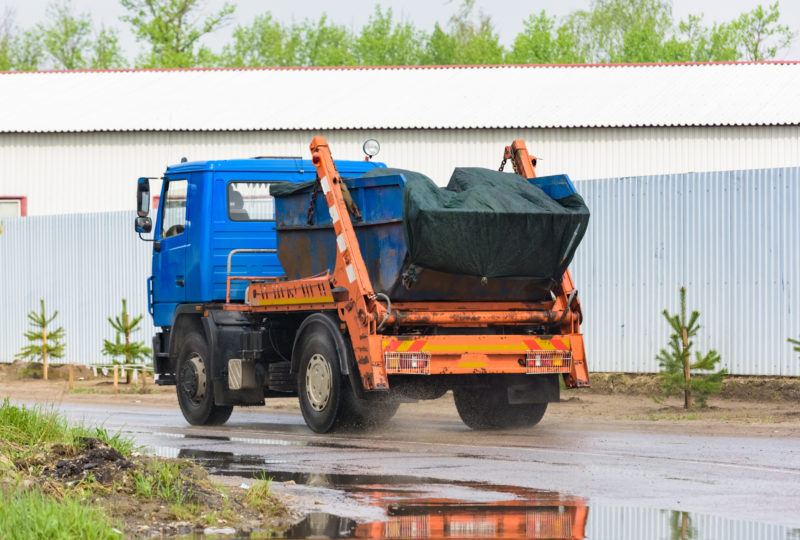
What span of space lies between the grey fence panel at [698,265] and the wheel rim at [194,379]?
6.78 meters

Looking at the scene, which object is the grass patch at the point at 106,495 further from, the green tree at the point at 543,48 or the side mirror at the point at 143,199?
the green tree at the point at 543,48

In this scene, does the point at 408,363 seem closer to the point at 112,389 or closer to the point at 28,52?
the point at 112,389

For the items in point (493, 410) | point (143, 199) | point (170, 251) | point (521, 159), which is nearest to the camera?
point (493, 410)

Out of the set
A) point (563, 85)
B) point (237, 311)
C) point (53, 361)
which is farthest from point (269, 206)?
point (563, 85)

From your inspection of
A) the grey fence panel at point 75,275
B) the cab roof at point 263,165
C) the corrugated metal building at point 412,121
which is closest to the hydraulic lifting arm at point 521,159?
the cab roof at point 263,165

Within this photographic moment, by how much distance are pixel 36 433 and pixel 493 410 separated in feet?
19.9

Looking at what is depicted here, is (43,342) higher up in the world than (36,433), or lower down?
higher up

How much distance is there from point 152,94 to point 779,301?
87.7 ft

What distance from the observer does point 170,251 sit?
18.7 m

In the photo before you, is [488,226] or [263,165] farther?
[263,165]

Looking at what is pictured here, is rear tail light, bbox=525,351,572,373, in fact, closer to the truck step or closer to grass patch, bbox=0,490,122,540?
the truck step

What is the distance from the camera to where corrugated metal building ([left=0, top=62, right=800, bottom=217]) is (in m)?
39.5

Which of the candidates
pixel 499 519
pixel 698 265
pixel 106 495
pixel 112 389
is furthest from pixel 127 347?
pixel 499 519

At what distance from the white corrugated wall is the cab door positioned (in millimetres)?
20710
